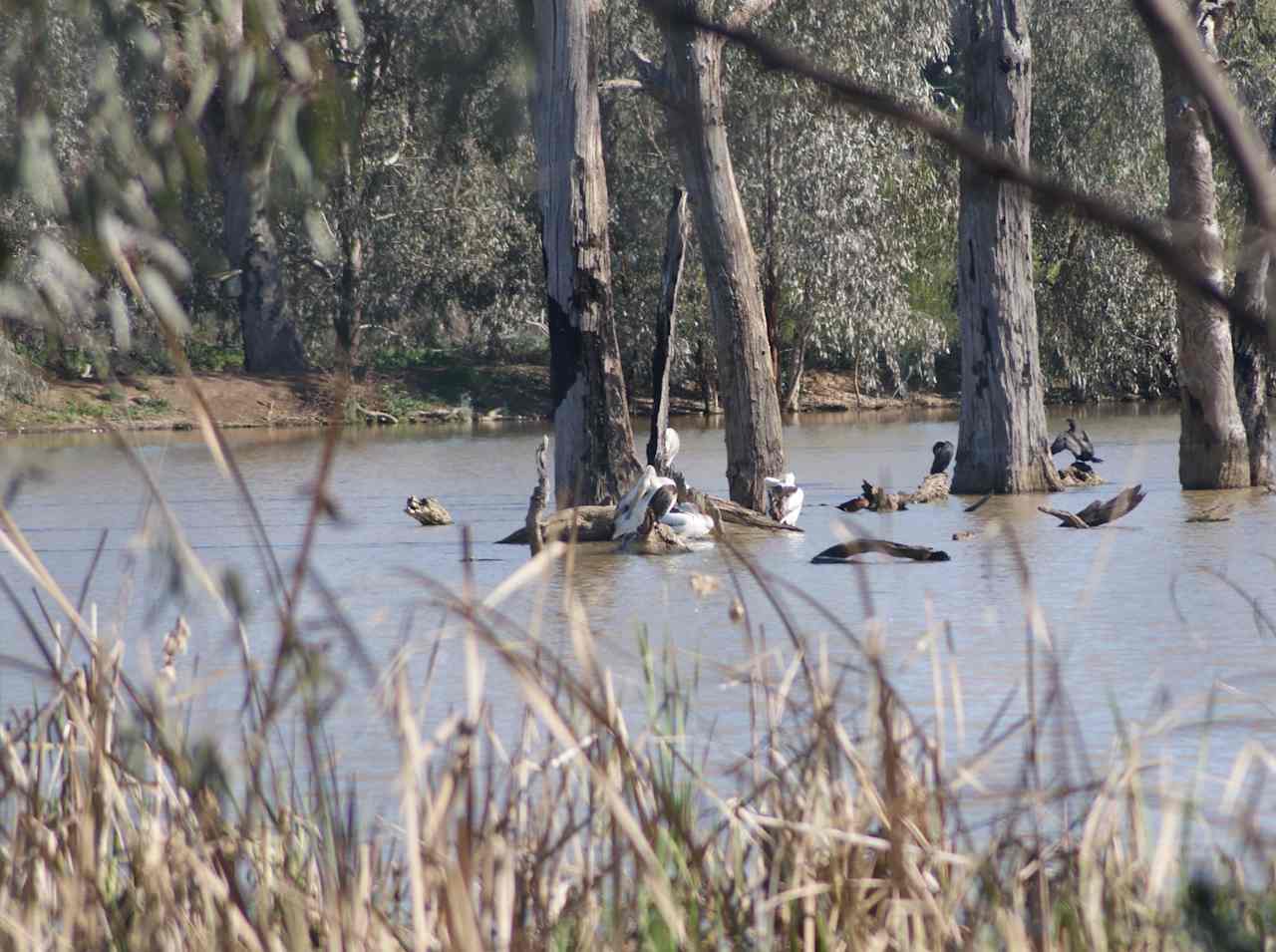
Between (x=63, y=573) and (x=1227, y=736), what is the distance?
6.49m

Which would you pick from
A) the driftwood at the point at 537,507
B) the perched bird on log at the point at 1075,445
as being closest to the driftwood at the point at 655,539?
the driftwood at the point at 537,507

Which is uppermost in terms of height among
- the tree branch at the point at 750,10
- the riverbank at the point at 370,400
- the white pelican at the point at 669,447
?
the tree branch at the point at 750,10

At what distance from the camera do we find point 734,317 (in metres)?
11.5

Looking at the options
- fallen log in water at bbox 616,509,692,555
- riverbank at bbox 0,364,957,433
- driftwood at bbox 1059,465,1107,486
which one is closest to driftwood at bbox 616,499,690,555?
fallen log in water at bbox 616,509,692,555

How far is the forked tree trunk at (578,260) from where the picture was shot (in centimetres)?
1071

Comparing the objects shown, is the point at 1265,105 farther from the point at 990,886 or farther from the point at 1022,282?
the point at 990,886

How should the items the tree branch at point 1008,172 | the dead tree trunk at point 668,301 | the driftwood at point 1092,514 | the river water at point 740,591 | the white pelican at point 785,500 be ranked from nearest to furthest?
the tree branch at point 1008,172
the river water at point 740,591
the driftwood at point 1092,514
the white pelican at point 785,500
the dead tree trunk at point 668,301

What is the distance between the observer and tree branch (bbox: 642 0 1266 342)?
1146mm

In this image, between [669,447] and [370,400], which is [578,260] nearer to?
[669,447]

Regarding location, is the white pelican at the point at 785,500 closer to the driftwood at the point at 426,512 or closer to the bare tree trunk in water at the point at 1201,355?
the driftwood at the point at 426,512

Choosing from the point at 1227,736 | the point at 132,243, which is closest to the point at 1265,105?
the point at 1227,736

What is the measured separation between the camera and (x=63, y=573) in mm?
9320

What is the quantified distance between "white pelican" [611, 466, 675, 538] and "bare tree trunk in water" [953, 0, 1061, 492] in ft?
12.4

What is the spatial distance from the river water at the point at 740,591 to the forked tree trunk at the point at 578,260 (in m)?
0.86
